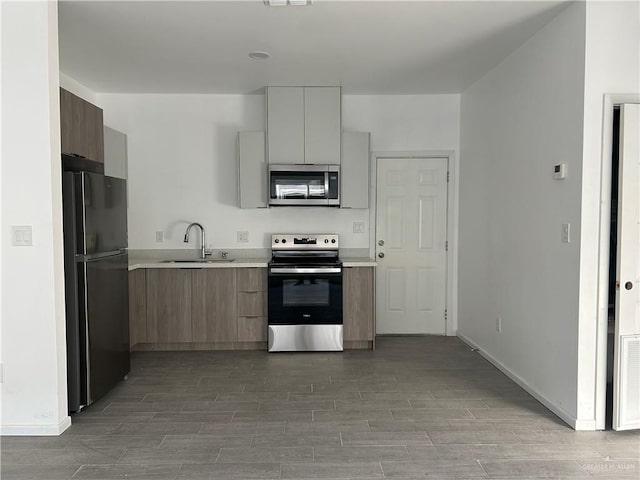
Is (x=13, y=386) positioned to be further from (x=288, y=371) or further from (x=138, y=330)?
(x=288, y=371)

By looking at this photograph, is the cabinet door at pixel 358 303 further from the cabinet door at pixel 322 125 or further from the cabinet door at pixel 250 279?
the cabinet door at pixel 322 125

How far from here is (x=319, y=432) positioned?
286 centimetres

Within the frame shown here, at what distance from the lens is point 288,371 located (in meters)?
4.03

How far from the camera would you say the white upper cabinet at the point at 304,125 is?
15.5 feet

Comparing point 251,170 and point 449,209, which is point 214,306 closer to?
point 251,170

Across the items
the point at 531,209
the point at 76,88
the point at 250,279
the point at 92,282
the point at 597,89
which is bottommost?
the point at 250,279

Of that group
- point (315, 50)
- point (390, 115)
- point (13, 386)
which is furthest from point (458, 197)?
point (13, 386)

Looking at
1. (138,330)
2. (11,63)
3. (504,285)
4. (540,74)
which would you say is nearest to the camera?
Result: (11,63)

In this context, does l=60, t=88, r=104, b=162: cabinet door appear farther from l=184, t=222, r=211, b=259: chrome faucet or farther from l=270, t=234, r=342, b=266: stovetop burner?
l=270, t=234, r=342, b=266: stovetop burner

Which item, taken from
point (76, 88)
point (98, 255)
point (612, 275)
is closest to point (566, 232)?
point (612, 275)

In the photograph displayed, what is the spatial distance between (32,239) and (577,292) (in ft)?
11.0

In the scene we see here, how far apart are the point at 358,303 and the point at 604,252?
2325 millimetres

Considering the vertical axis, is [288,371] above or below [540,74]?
below

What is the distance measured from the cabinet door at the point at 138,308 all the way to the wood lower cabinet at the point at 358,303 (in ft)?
6.47
